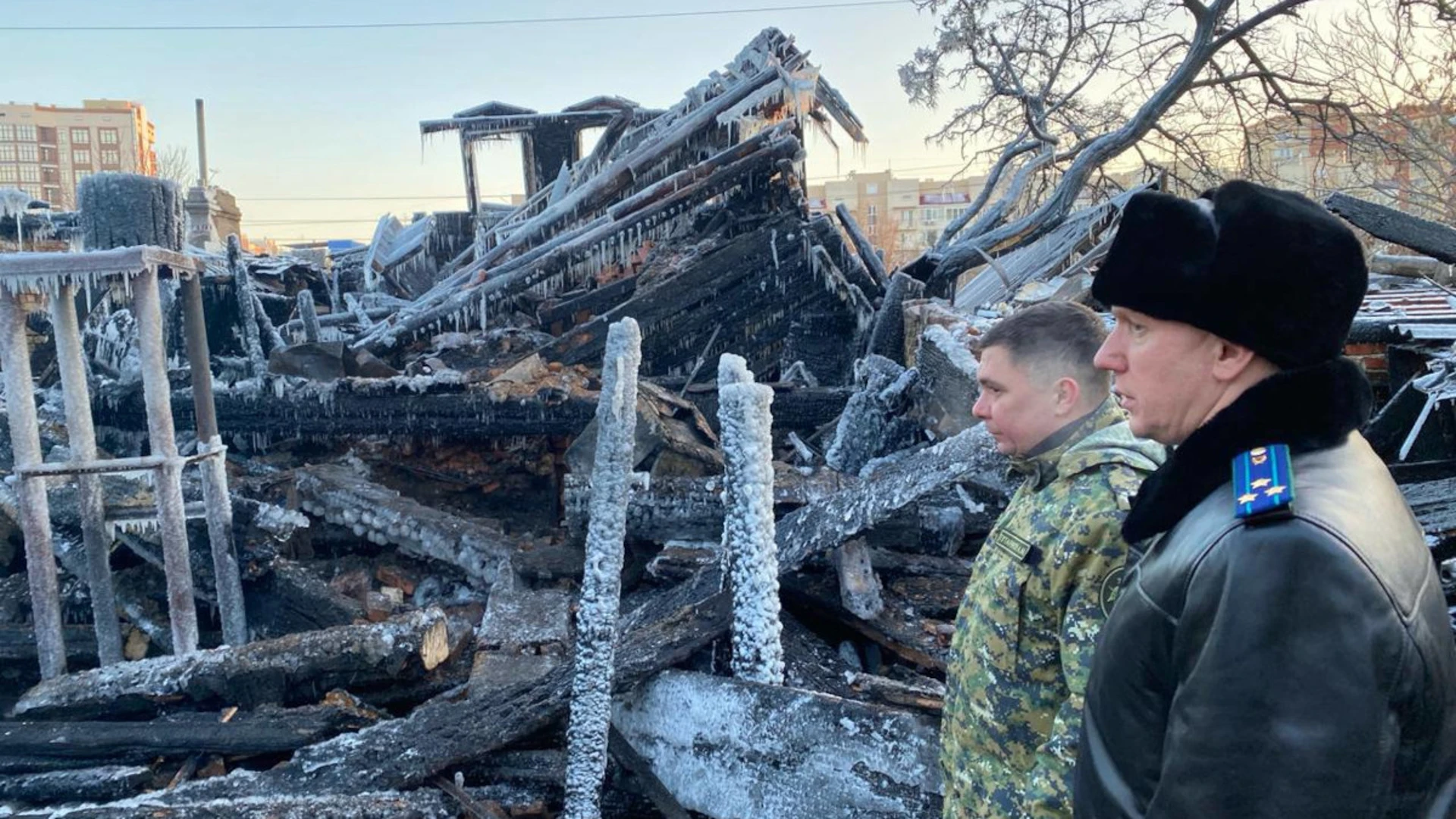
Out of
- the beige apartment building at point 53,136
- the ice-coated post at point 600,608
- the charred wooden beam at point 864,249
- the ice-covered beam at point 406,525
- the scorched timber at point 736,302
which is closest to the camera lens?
the ice-coated post at point 600,608

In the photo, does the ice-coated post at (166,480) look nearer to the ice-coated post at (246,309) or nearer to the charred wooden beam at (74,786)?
the charred wooden beam at (74,786)

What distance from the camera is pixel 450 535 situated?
5918 mm

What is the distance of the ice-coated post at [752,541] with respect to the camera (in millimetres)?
3119

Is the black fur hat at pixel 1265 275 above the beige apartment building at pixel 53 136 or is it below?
below

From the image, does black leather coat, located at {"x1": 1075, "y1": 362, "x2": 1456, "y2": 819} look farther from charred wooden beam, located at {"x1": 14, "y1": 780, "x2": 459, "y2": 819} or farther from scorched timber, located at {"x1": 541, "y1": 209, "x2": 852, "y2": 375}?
scorched timber, located at {"x1": 541, "y1": 209, "x2": 852, "y2": 375}

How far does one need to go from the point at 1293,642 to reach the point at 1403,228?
12.7 ft

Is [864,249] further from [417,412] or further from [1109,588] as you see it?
[1109,588]

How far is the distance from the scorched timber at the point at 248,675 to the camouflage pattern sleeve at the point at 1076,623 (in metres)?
3.16

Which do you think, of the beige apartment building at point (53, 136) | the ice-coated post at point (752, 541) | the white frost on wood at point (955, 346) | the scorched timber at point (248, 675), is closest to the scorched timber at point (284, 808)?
the scorched timber at point (248, 675)

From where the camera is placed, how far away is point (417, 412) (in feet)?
24.8

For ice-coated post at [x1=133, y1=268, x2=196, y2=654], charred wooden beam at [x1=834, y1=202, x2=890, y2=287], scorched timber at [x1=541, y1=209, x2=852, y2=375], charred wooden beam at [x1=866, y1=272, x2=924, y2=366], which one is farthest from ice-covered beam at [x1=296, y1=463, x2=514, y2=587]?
charred wooden beam at [x1=834, y1=202, x2=890, y2=287]

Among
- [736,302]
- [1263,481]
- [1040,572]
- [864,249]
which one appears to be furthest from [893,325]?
[1263,481]

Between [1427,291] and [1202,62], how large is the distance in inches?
232

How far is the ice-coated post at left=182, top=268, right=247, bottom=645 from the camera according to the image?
186 inches
